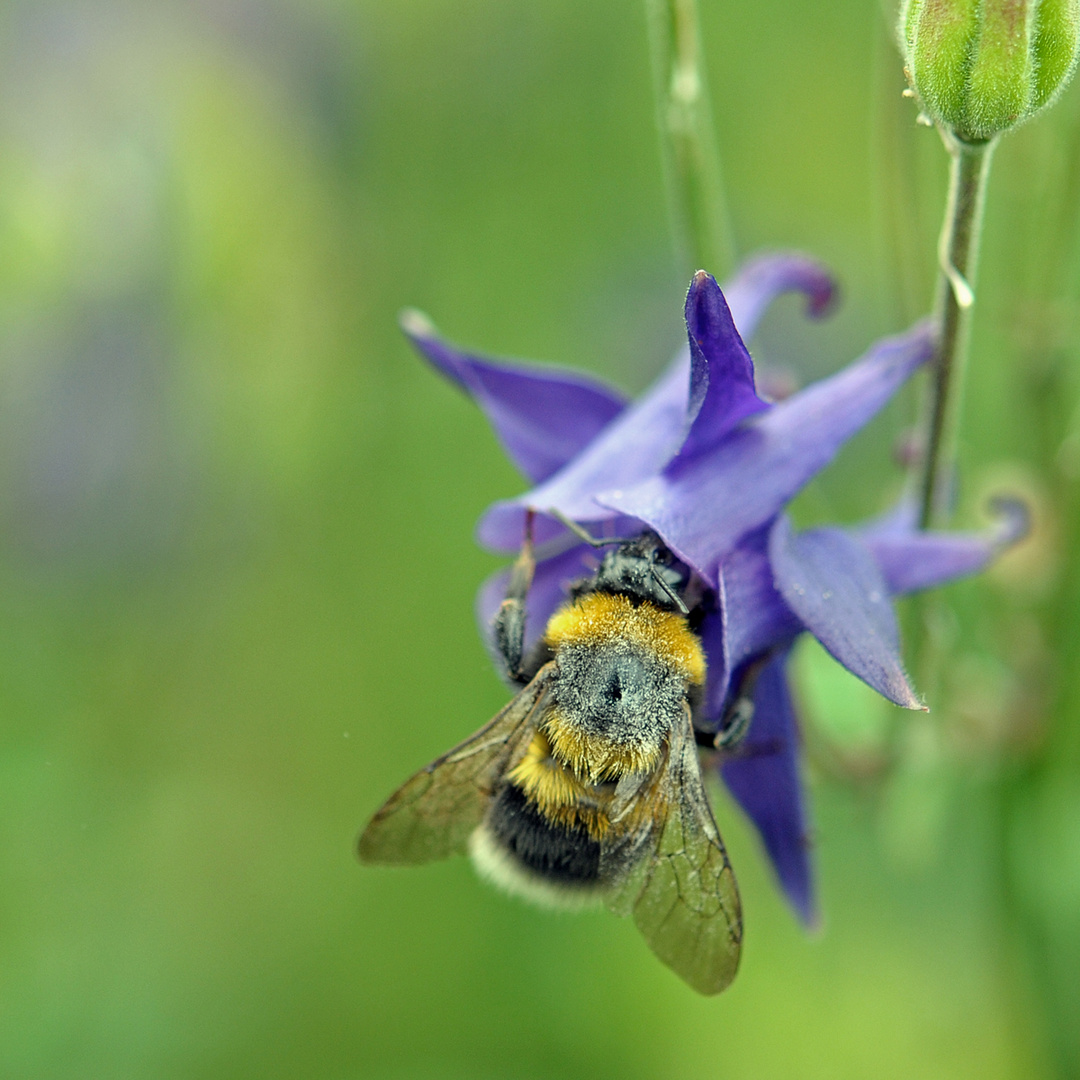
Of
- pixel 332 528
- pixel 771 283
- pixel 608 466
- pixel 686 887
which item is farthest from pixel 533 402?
pixel 332 528

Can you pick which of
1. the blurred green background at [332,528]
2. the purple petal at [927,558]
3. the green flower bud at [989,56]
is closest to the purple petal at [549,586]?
the purple petal at [927,558]

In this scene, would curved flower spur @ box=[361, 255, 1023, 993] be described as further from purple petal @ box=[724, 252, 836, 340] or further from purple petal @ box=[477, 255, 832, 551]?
purple petal @ box=[724, 252, 836, 340]

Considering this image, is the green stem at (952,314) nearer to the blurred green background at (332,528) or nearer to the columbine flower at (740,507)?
the columbine flower at (740,507)

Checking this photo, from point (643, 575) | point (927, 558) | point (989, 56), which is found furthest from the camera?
point (927, 558)

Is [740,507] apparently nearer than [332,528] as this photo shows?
Yes

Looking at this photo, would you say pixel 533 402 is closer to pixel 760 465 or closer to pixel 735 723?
pixel 760 465

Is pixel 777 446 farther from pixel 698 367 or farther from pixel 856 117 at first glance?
pixel 856 117
